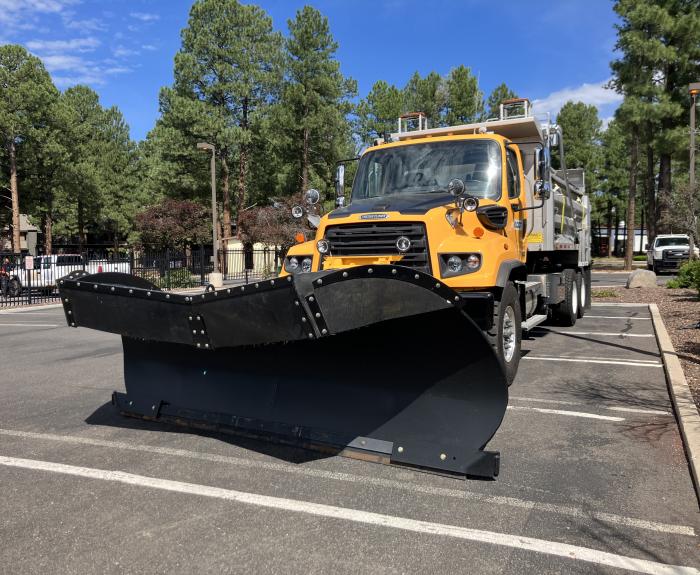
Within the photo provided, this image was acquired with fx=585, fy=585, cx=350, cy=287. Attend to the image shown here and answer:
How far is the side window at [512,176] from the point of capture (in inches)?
269

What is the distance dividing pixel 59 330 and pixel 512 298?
10.9m

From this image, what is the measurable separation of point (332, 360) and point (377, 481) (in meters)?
0.96

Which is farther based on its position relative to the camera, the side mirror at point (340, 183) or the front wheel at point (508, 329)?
the side mirror at point (340, 183)

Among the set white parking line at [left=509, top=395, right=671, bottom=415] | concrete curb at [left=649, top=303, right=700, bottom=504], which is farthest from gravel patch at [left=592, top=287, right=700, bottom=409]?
white parking line at [left=509, top=395, right=671, bottom=415]

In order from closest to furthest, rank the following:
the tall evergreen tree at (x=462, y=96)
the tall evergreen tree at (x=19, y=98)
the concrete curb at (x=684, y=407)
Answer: the concrete curb at (x=684, y=407) → the tall evergreen tree at (x=19, y=98) → the tall evergreen tree at (x=462, y=96)

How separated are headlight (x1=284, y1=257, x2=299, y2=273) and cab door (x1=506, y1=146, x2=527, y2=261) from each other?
242cm

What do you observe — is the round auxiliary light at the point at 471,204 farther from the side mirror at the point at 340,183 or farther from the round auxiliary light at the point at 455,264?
the side mirror at the point at 340,183

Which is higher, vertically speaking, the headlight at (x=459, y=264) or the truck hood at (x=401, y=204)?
the truck hood at (x=401, y=204)

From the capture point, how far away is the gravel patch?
23.2 ft

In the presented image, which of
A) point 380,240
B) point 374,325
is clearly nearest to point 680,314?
point 380,240

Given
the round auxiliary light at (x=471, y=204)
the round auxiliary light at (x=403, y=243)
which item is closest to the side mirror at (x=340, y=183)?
the round auxiliary light at (x=403, y=243)

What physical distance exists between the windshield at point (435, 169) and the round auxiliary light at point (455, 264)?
4.23ft

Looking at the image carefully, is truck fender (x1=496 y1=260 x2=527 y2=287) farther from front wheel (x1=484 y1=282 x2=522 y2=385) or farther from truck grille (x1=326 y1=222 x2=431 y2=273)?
truck grille (x1=326 y1=222 x2=431 y2=273)

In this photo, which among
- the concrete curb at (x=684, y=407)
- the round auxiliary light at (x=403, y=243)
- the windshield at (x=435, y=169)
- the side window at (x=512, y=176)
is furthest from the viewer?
the side window at (x=512, y=176)
